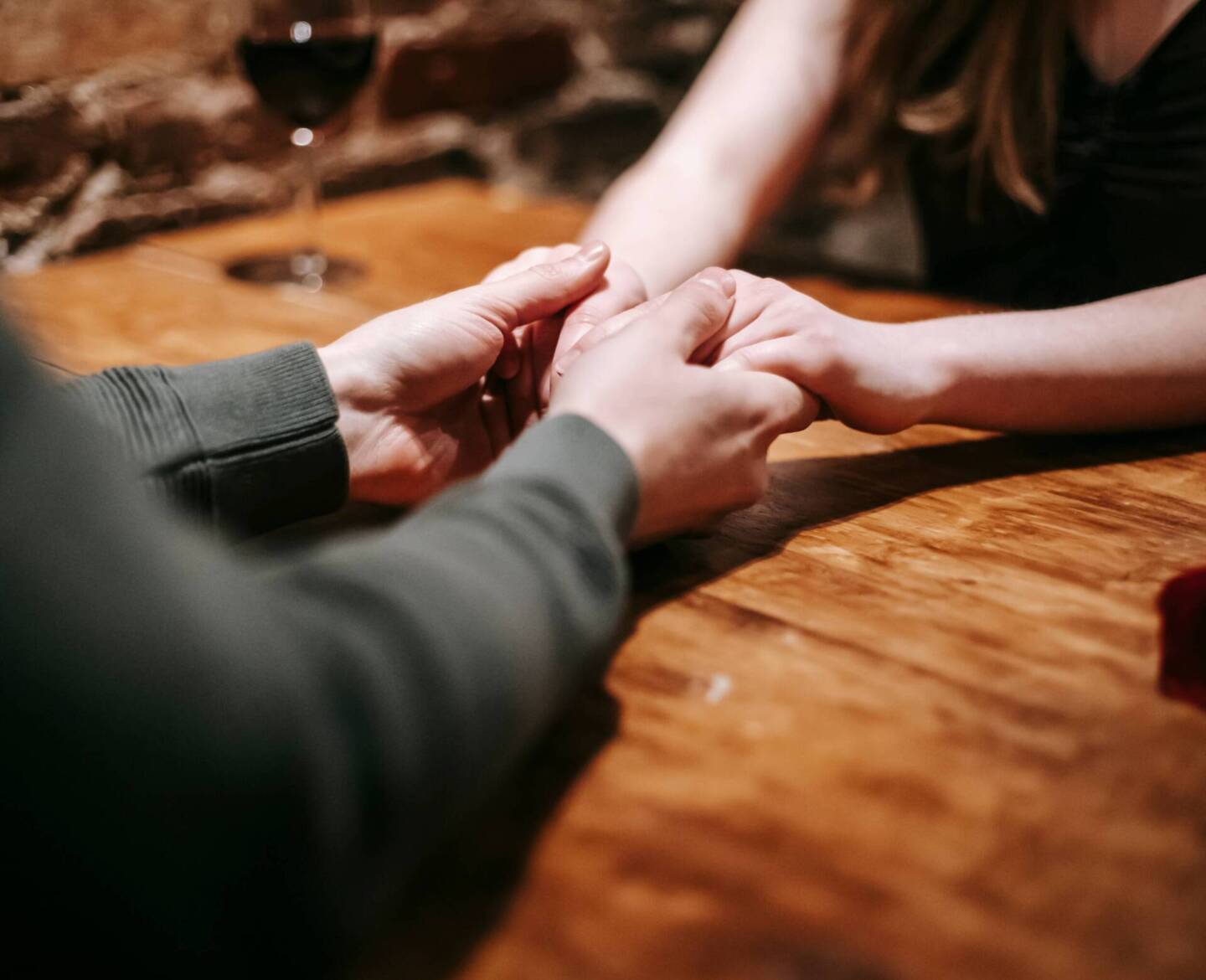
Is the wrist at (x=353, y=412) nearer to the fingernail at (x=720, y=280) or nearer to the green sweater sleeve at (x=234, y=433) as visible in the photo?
the green sweater sleeve at (x=234, y=433)

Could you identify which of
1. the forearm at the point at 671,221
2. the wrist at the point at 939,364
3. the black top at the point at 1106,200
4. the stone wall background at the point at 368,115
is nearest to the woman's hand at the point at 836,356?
the wrist at the point at 939,364

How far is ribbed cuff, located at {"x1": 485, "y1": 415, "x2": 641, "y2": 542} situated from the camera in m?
0.54

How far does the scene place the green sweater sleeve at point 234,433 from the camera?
0.71m

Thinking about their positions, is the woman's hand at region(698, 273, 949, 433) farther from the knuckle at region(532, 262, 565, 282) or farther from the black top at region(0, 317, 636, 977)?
the black top at region(0, 317, 636, 977)

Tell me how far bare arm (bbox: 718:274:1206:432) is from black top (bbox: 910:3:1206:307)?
0.22 m

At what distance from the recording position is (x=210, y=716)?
1.18ft

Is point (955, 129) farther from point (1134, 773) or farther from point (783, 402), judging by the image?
point (1134, 773)

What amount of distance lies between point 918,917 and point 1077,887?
0.25 ft

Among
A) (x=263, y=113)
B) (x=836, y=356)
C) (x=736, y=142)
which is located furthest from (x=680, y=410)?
(x=263, y=113)

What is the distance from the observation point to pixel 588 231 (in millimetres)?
1196

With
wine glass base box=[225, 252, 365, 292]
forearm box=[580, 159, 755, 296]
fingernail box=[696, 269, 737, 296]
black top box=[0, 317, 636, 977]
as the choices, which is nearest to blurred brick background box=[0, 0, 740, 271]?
wine glass base box=[225, 252, 365, 292]

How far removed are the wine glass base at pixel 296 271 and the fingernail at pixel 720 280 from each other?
68 cm

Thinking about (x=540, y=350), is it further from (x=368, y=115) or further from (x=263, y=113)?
(x=368, y=115)

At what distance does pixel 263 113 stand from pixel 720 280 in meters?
1.12
